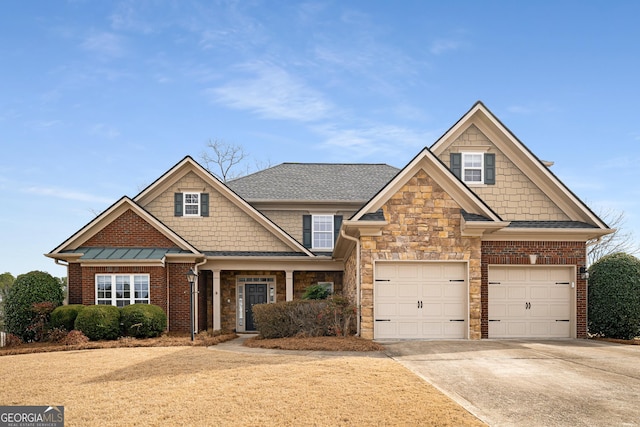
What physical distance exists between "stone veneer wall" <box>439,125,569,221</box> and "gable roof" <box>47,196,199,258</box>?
980 cm

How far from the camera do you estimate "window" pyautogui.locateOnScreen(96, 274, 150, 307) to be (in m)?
20.0

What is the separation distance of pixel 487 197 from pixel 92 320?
523 inches

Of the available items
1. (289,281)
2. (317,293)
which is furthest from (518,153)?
(289,281)

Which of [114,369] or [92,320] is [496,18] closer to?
[114,369]

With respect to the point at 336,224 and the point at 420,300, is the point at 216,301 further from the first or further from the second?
the point at 420,300

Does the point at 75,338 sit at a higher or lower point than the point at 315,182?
lower

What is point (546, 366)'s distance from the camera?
458 inches

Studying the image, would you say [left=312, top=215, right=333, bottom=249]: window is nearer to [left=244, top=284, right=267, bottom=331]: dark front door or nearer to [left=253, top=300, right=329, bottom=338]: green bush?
[left=244, top=284, right=267, bottom=331]: dark front door

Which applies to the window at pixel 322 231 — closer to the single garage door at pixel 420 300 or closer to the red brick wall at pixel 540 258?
the single garage door at pixel 420 300

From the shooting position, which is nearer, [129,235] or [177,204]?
[129,235]

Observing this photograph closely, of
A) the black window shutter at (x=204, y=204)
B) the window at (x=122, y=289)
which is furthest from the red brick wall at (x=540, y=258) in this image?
the window at (x=122, y=289)

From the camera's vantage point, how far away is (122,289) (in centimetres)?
2006

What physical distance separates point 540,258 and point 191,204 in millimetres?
13022

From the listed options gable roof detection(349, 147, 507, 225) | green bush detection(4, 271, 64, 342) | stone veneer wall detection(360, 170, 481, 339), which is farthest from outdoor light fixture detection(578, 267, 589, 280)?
green bush detection(4, 271, 64, 342)
